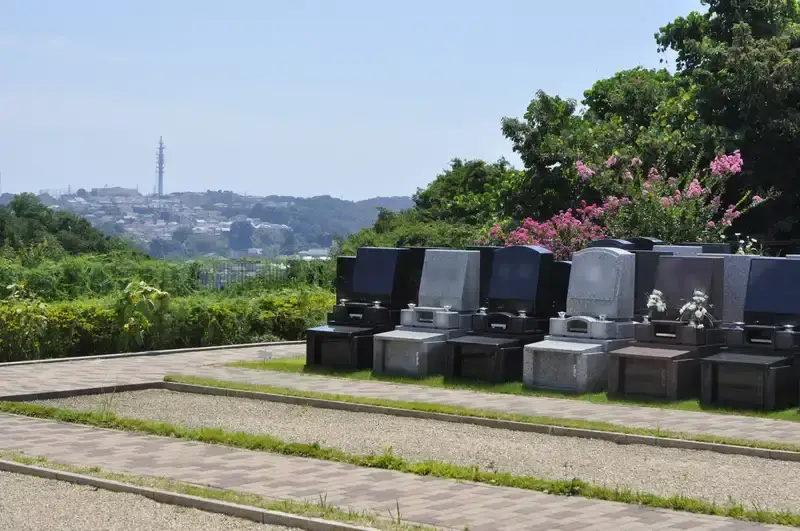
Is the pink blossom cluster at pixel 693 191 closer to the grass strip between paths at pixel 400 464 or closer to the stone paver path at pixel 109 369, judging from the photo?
the stone paver path at pixel 109 369

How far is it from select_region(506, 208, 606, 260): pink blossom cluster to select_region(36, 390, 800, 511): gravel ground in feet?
33.3

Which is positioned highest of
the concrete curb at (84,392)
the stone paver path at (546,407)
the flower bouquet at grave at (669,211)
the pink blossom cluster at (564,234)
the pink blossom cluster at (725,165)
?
the pink blossom cluster at (725,165)

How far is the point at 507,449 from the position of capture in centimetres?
1102

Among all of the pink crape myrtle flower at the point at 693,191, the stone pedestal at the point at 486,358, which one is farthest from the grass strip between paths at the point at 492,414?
the pink crape myrtle flower at the point at 693,191

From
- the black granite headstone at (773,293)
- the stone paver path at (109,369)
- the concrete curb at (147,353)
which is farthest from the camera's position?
the concrete curb at (147,353)

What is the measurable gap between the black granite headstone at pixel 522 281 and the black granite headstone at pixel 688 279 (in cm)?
174

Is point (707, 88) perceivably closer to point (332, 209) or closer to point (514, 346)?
point (514, 346)

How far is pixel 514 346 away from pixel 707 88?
14230 millimetres

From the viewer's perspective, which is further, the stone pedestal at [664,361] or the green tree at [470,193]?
the green tree at [470,193]

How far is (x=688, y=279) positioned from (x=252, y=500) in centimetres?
808

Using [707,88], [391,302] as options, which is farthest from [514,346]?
[707,88]

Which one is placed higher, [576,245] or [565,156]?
[565,156]

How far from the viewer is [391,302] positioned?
17672 millimetres

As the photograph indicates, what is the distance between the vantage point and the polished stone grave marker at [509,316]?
1580cm
